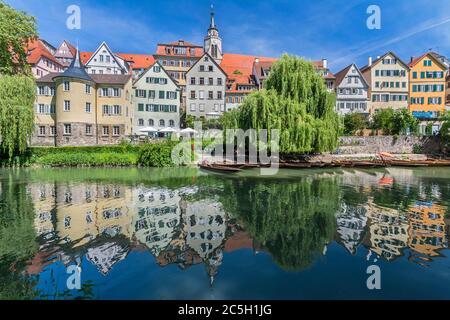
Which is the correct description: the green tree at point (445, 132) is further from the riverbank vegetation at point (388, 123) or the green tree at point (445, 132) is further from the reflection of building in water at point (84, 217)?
the reflection of building in water at point (84, 217)

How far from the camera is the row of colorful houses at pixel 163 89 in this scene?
38.0m

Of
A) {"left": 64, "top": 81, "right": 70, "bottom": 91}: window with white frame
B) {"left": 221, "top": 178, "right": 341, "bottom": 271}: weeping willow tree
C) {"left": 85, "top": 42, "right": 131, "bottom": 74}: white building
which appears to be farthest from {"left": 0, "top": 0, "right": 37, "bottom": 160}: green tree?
{"left": 85, "top": 42, "right": 131, "bottom": 74}: white building

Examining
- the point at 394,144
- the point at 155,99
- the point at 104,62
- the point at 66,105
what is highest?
the point at 104,62

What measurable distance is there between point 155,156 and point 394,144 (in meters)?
33.6

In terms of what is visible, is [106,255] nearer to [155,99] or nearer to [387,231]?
[387,231]

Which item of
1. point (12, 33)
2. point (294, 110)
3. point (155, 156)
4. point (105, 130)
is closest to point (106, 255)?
point (294, 110)

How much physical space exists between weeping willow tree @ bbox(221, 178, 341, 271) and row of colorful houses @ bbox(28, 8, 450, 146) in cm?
2395

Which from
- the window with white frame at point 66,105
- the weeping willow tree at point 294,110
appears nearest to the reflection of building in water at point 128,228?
the weeping willow tree at point 294,110

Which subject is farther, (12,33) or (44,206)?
(12,33)

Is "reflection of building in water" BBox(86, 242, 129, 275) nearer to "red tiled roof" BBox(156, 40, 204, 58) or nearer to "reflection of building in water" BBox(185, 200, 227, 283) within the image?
"reflection of building in water" BBox(185, 200, 227, 283)

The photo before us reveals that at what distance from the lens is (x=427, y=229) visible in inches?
380

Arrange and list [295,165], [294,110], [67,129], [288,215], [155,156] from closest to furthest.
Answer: [288,215], [294,110], [295,165], [155,156], [67,129]

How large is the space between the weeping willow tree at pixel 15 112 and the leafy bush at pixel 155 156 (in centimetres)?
1116

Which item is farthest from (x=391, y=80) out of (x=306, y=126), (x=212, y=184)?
(x=212, y=184)
